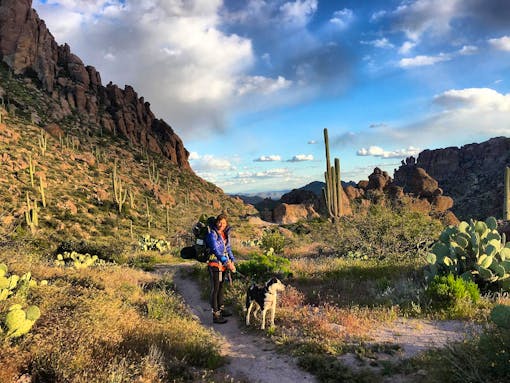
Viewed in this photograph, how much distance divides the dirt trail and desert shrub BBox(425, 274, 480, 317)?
3.54 metres

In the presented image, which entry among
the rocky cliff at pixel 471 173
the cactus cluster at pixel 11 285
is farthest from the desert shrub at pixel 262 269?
the rocky cliff at pixel 471 173

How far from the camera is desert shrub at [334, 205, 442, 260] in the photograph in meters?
14.0

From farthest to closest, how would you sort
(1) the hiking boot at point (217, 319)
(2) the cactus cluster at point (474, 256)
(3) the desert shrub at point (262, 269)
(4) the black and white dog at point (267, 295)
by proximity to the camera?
(3) the desert shrub at point (262, 269), (2) the cactus cluster at point (474, 256), (1) the hiking boot at point (217, 319), (4) the black and white dog at point (267, 295)

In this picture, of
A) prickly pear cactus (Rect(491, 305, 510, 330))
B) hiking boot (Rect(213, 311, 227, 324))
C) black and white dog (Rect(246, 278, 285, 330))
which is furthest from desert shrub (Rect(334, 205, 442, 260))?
prickly pear cactus (Rect(491, 305, 510, 330))

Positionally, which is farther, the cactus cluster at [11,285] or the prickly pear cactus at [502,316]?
the cactus cluster at [11,285]

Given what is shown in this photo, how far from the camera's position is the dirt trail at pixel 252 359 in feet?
16.7

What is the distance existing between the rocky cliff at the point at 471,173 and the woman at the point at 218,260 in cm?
6270

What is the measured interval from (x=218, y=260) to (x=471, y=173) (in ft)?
374

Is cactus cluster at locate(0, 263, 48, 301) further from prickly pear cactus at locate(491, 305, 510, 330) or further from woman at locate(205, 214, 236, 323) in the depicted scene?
prickly pear cactus at locate(491, 305, 510, 330)

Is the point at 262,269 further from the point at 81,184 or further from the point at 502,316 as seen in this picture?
the point at 81,184

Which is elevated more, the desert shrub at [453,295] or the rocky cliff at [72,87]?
the rocky cliff at [72,87]

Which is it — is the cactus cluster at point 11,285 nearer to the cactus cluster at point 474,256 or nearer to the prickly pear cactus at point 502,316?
the prickly pear cactus at point 502,316

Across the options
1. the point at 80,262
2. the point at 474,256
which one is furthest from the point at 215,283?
the point at 80,262

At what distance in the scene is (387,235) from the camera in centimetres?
1456
